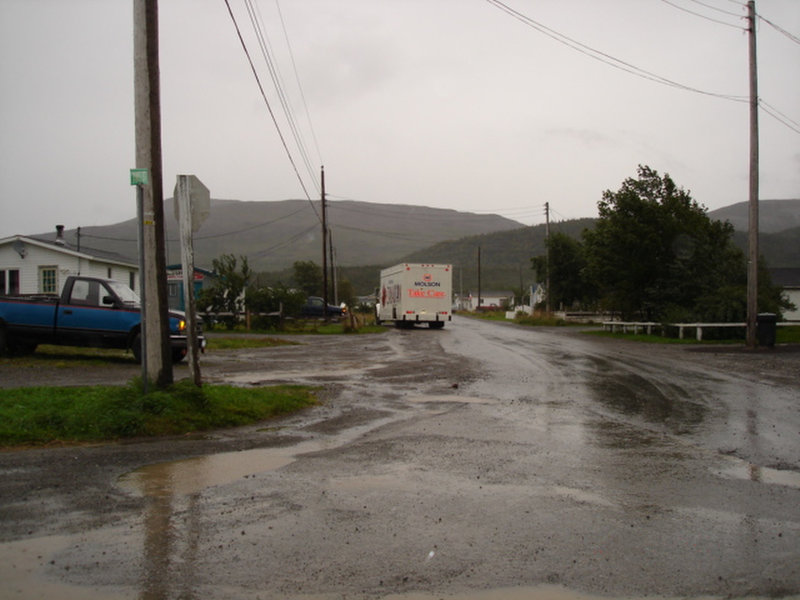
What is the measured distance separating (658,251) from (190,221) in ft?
96.7

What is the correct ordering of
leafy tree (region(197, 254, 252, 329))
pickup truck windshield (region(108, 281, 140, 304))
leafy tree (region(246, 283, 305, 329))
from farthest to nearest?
leafy tree (region(197, 254, 252, 329)) → leafy tree (region(246, 283, 305, 329)) → pickup truck windshield (region(108, 281, 140, 304))

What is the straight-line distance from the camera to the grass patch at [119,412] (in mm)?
8211

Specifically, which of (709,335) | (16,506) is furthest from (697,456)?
(709,335)

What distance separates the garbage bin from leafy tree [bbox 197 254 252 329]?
75.3ft

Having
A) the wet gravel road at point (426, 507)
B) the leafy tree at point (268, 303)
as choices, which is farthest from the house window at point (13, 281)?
the wet gravel road at point (426, 507)

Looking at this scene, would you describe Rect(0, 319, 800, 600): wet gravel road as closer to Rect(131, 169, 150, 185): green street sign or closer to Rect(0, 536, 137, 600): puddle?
Rect(0, 536, 137, 600): puddle

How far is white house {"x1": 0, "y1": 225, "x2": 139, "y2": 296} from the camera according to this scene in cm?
3125

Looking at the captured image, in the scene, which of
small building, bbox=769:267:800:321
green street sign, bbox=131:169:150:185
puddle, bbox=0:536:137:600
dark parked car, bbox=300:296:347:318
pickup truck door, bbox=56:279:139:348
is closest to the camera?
puddle, bbox=0:536:137:600

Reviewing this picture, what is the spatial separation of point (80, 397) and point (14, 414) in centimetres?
116

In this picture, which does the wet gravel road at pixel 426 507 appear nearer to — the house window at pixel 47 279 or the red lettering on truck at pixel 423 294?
the house window at pixel 47 279

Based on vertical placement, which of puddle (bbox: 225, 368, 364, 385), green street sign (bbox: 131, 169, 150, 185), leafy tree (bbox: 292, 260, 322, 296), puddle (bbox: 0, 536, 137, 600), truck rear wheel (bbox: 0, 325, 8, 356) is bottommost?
puddle (bbox: 0, 536, 137, 600)

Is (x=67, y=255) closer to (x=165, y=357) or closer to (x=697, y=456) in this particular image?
(x=165, y=357)

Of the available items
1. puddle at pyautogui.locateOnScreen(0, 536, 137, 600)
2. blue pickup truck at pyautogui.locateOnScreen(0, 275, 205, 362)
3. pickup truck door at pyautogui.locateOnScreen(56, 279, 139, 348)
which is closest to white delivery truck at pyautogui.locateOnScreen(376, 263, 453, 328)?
blue pickup truck at pyautogui.locateOnScreen(0, 275, 205, 362)

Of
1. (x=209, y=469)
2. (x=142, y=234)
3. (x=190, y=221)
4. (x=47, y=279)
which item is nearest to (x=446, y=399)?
(x=190, y=221)
